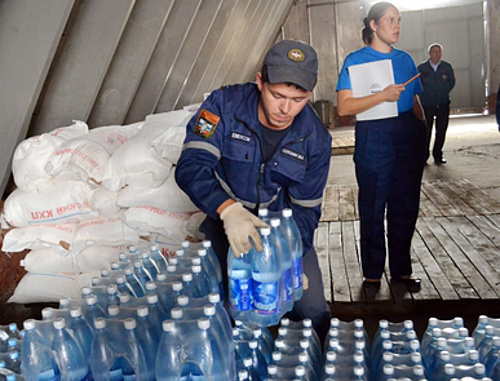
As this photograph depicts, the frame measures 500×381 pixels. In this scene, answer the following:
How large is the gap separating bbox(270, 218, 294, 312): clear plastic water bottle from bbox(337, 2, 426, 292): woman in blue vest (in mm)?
1582

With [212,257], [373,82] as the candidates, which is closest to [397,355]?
[212,257]

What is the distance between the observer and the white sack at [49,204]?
349 cm

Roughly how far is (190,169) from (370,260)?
1959mm

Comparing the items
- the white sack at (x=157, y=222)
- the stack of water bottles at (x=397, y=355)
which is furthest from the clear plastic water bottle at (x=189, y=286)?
the white sack at (x=157, y=222)

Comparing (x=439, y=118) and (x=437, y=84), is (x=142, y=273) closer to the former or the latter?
(x=437, y=84)

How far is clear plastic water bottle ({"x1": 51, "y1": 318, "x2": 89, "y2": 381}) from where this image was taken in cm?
170

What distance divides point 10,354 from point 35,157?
1582 mm

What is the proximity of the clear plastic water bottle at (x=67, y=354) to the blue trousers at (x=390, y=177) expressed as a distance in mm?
2381

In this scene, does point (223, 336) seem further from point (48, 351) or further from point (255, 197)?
point (255, 197)

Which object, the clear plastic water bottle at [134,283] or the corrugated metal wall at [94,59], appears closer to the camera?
the clear plastic water bottle at [134,283]

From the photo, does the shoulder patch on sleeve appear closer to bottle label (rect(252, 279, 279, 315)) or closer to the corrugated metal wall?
bottle label (rect(252, 279, 279, 315))

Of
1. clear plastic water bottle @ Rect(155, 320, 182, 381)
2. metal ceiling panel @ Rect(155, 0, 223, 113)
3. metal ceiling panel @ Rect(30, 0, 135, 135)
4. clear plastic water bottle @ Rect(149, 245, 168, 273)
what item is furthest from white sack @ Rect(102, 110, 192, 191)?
metal ceiling panel @ Rect(155, 0, 223, 113)

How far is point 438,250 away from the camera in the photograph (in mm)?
4508

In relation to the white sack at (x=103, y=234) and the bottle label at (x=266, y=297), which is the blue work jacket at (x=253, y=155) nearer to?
the bottle label at (x=266, y=297)
